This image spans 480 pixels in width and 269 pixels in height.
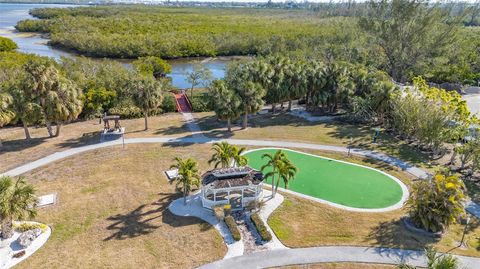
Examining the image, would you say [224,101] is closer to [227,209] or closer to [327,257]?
[227,209]

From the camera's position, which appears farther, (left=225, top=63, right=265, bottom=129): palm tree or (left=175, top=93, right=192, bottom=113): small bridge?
(left=175, top=93, right=192, bottom=113): small bridge

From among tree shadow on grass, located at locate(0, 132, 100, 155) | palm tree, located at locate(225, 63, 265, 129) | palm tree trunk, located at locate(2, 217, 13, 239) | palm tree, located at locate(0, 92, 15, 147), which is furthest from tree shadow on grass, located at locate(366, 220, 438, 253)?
palm tree, located at locate(0, 92, 15, 147)

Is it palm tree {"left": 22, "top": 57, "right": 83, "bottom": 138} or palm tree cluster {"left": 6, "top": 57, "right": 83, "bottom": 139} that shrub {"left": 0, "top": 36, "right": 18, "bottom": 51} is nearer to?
palm tree cluster {"left": 6, "top": 57, "right": 83, "bottom": 139}

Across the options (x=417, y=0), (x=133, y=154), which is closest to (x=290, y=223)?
(x=133, y=154)

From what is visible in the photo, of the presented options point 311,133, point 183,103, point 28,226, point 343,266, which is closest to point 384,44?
point 311,133

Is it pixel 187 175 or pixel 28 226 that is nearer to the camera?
pixel 28 226
